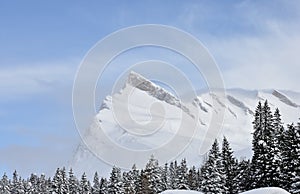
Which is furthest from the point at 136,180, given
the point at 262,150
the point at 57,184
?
the point at 262,150

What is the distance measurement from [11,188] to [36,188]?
19.5 ft

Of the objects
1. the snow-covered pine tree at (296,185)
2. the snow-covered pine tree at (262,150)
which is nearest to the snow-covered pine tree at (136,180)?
the snow-covered pine tree at (262,150)

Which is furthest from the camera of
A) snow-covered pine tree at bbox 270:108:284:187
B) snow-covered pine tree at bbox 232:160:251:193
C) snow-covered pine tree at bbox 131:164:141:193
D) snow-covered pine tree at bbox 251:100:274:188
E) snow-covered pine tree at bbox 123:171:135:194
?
snow-covered pine tree at bbox 131:164:141:193

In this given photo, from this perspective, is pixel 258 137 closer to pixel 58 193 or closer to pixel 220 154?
pixel 220 154

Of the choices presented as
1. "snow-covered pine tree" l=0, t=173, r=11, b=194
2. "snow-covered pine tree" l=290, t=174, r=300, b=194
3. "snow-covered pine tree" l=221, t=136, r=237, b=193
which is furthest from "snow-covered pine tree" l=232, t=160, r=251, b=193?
"snow-covered pine tree" l=0, t=173, r=11, b=194

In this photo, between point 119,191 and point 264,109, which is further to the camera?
point 119,191

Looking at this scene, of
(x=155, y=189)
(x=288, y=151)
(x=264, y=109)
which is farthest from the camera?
(x=155, y=189)

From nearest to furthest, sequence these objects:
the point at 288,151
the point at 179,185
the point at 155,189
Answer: the point at 288,151 < the point at 179,185 < the point at 155,189

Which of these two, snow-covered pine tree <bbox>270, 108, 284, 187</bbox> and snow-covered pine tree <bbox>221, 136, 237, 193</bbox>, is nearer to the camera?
snow-covered pine tree <bbox>270, 108, 284, 187</bbox>

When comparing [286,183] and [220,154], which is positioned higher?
[220,154]

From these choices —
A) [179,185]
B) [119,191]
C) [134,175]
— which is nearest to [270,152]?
[179,185]

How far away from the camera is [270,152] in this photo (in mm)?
42875

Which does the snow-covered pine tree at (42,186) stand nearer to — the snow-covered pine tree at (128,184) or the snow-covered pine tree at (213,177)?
the snow-covered pine tree at (128,184)

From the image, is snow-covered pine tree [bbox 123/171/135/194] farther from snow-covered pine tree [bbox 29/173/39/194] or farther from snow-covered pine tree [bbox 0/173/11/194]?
snow-covered pine tree [bbox 0/173/11/194]
